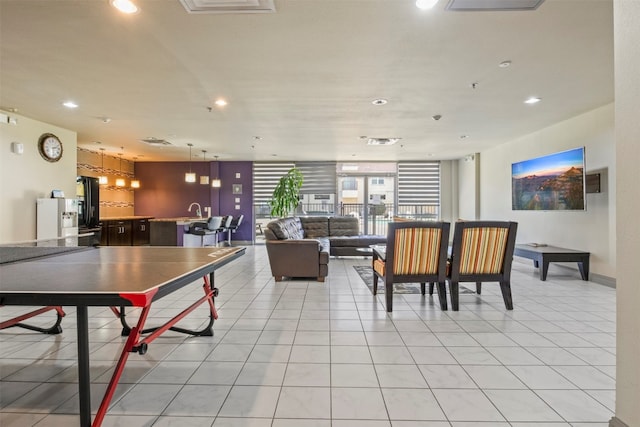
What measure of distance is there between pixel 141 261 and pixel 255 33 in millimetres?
2006

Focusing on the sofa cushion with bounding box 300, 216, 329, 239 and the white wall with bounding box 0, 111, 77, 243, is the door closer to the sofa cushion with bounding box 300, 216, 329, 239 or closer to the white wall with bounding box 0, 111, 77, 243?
the sofa cushion with bounding box 300, 216, 329, 239

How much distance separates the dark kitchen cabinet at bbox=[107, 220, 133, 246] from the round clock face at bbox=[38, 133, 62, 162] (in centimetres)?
267

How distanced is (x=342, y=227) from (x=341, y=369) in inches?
214

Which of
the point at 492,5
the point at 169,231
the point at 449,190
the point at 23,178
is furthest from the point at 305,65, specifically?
the point at 449,190

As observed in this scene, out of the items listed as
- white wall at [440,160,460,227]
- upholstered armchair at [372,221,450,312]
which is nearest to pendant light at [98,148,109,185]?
upholstered armchair at [372,221,450,312]

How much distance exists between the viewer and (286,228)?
563 cm

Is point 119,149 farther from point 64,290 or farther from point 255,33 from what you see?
point 64,290

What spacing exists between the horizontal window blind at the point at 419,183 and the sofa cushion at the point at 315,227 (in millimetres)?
3518

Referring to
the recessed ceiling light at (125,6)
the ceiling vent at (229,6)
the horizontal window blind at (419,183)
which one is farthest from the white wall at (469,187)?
the recessed ceiling light at (125,6)

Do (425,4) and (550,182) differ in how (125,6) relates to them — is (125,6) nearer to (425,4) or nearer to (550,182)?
(425,4)

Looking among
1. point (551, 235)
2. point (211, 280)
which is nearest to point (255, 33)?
point (211, 280)

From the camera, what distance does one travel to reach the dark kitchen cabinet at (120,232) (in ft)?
26.7

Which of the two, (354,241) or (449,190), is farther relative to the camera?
(449,190)

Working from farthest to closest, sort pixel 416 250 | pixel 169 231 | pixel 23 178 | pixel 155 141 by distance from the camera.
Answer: pixel 169 231, pixel 155 141, pixel 23 178, pixel 416 250
